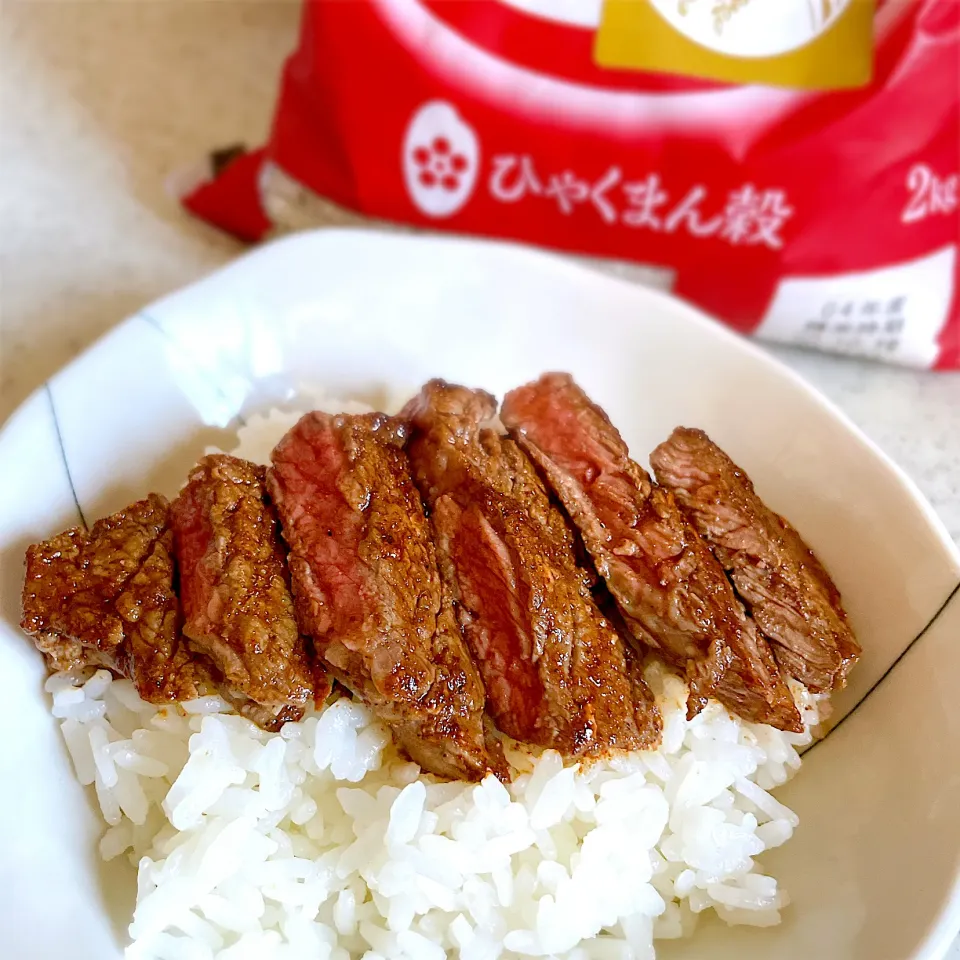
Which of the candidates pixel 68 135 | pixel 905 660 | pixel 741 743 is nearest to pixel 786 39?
pixel 905 660

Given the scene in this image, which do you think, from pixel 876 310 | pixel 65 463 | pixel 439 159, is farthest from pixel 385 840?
pixel 876 310

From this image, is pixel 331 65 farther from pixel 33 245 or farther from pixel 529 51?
pixel 33 245

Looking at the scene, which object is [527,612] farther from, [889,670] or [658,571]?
[889,670]

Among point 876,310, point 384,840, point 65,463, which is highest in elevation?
point 876,310

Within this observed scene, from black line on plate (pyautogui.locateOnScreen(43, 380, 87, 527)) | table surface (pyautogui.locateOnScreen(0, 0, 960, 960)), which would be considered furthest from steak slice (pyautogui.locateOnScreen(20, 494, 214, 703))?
table surface (pyautogui.locateOnScreen(0, 0, 960, 960))

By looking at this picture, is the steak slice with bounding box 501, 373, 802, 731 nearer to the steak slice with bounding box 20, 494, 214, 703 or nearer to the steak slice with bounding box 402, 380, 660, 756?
the steak slice with bounding box 402, 380, 660, 756

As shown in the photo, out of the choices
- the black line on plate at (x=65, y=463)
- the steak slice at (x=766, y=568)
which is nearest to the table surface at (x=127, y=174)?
the black line on plate at (x=65, y=463)
